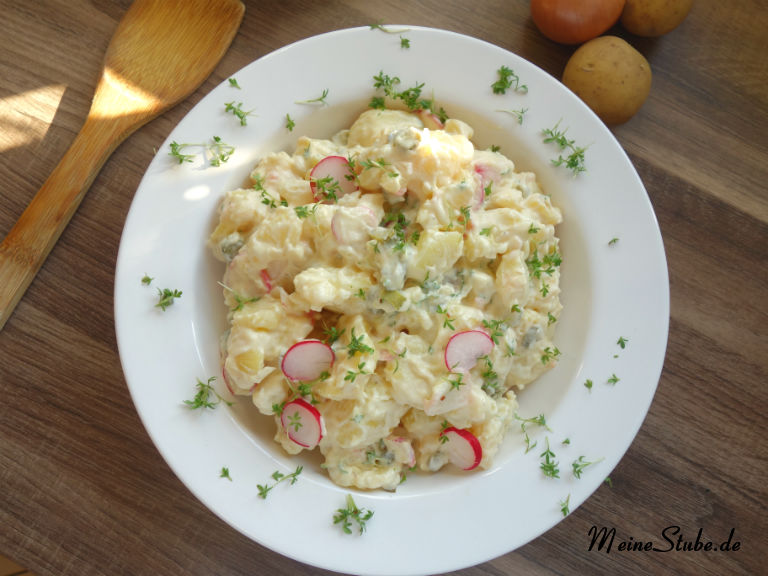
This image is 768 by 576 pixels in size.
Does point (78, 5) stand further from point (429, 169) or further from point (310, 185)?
point (429, 169)

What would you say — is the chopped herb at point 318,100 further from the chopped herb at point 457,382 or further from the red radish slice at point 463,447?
the red radish slice at point 463,447

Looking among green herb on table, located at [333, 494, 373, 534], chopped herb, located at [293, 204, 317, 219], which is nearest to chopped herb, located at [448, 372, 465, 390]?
green herb on table, located at [333, 494, 373, 534]

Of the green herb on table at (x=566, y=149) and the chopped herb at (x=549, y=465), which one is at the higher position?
the green herb on table at (x=566, y=149)

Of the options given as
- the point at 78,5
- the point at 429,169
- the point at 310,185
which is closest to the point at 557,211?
the point at 429,169

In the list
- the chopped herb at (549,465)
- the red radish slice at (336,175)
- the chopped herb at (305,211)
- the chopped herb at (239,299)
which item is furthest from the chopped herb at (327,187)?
the chopped herb at (549,465)

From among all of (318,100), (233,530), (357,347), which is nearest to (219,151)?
(318,100)
